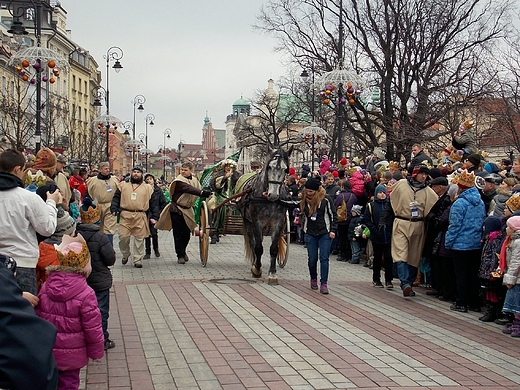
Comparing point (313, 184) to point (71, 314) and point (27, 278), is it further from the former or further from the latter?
point (71, 314)

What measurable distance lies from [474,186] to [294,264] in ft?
19.2

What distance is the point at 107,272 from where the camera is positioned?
7.08 m

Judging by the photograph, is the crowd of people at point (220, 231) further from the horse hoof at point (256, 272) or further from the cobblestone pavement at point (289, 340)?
the horse hoof at point (256, 272)

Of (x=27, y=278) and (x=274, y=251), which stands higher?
(x=27, y=278)

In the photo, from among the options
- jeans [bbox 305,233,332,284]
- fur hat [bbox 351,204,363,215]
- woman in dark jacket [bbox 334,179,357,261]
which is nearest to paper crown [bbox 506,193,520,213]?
jeans [bbox 305,233,332,284]

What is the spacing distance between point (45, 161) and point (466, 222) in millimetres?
5655

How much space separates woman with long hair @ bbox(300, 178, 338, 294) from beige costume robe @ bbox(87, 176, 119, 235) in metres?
4.20

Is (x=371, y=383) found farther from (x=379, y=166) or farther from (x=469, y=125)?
(x=379, y=166)

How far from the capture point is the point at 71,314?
215 inches

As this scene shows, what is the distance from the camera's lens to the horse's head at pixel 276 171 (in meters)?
11.7

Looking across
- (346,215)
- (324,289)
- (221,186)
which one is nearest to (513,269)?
(324,289)

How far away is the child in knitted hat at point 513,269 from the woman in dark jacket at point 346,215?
756 centimetres

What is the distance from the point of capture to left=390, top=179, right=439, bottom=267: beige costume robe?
36.5 feet

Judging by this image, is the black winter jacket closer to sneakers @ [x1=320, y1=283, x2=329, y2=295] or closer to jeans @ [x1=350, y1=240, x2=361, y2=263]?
sneakers @ [x1=320, y1=283, x2=329, y2=295]
